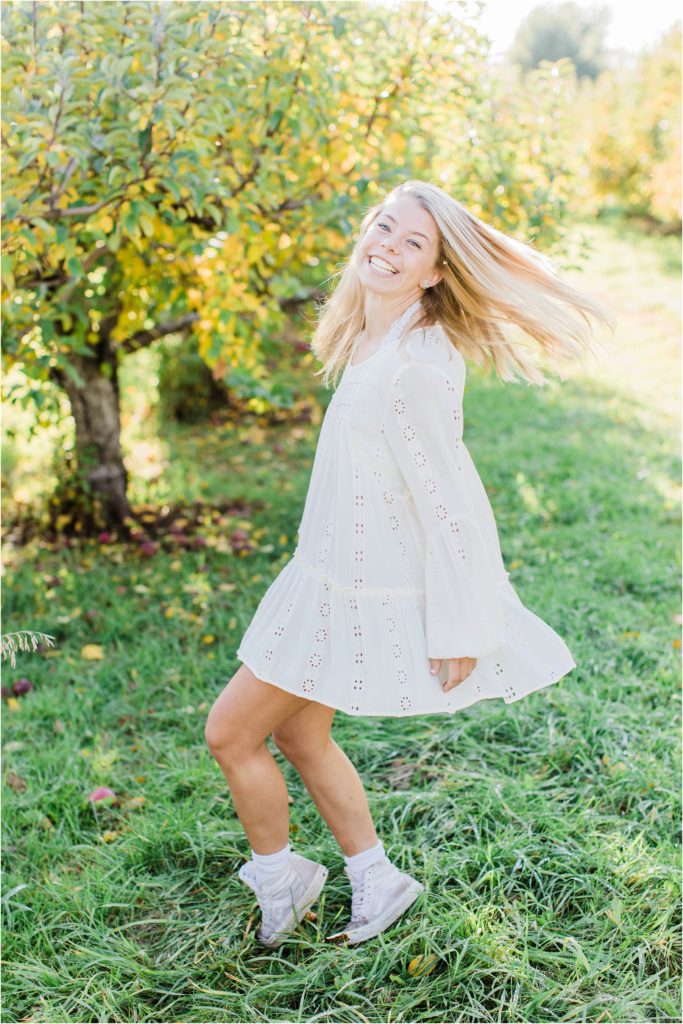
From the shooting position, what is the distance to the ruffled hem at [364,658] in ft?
6.18

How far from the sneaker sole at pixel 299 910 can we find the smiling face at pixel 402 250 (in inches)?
54.4

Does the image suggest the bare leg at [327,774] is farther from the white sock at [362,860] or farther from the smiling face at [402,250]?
the smiling face at [402,250]

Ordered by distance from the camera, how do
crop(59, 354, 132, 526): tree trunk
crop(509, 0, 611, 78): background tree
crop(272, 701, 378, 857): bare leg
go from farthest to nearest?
crop(509, 0, 611, 78): background tree, crop(59, 354, 132, 526): tree trunk, crop(272, 701, 378, 857): bare leg

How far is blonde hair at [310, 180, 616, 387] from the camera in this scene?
198 cm

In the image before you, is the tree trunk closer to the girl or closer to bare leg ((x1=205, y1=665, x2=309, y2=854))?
the girl

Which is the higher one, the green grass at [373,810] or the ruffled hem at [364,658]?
the ruffled hem at [364,658]

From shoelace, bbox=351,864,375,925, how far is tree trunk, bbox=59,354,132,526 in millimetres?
2984

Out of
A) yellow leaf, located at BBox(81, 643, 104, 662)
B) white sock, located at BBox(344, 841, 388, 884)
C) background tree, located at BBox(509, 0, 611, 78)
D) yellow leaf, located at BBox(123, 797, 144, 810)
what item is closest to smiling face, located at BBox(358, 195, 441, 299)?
white sock, located at BBox(344, 841, 388, 884)

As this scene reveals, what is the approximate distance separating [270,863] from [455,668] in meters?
0.65

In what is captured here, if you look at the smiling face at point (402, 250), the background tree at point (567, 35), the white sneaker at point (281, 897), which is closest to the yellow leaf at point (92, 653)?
the white sneaker at point (281, 897)

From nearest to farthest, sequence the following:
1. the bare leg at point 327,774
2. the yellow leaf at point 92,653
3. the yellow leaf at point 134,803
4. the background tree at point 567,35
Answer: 1. the bare leg at point 327,774
2. the yellow leaf at point 134,803
3. the yellow leaf at point 92,653
4. the background tree at point 567,35

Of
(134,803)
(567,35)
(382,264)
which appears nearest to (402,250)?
(382,264)

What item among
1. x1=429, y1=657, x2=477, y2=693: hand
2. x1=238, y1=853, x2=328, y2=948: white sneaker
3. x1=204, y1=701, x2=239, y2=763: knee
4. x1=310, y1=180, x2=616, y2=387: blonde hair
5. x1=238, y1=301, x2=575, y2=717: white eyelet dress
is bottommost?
x1=238, y1=853, x2=328, y2=948: white sneaker

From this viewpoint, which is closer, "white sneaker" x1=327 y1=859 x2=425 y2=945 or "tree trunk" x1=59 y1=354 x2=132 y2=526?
"white sneaker" x1=327 y1=859 x2=425 y2=945
